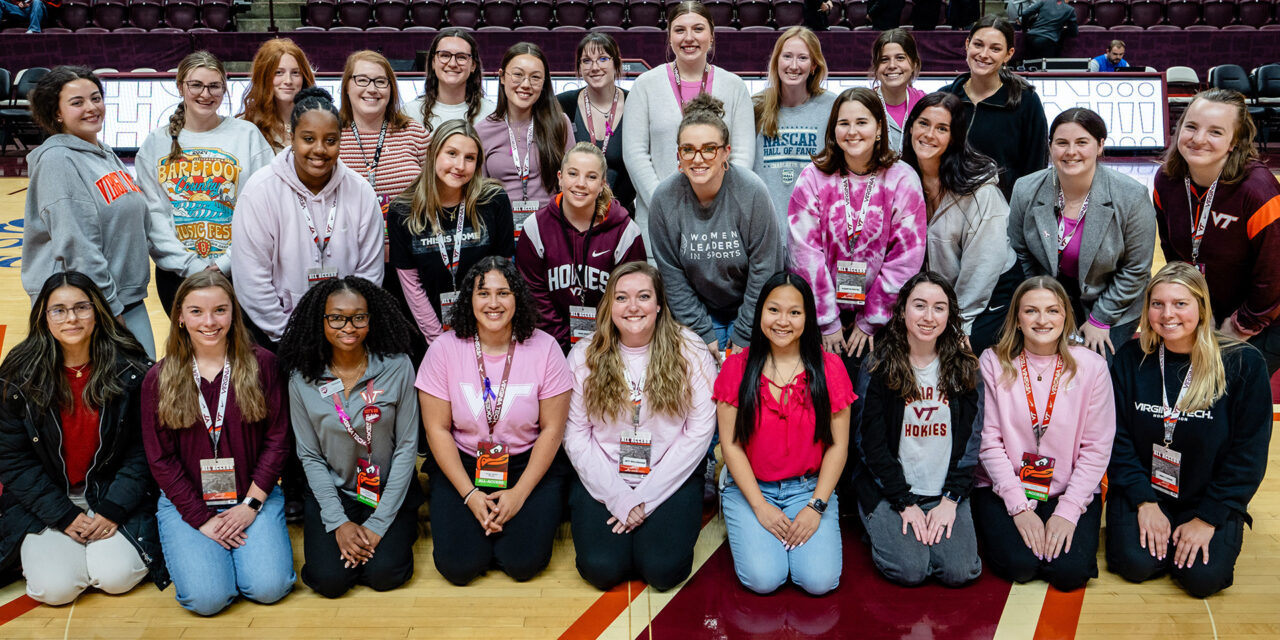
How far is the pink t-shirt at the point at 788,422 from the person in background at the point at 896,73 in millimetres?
1353

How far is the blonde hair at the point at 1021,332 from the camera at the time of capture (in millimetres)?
3193

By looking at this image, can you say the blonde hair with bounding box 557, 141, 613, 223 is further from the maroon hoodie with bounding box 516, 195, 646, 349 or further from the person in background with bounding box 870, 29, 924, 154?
the person in background with bounding box 870, 29, 924, 154

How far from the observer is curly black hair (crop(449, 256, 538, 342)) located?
3.25 metres

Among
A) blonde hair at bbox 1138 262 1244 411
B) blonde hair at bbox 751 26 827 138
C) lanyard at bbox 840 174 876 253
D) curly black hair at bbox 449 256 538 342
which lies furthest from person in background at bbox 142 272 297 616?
blonde hair at bbox 1138 262 1244 411

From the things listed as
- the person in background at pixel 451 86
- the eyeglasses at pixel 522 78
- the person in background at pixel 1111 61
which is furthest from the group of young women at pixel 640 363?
the person in background at pixel 1111 61

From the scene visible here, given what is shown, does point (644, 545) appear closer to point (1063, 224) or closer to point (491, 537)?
point (491, 537)

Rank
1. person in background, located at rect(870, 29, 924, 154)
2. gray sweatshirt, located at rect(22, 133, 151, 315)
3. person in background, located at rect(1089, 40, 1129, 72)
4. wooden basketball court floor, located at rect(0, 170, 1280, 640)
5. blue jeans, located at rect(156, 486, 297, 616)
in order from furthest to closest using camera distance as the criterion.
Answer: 1. person in background, located at rect(1089, 40, 1129, 72)
2. person in background, located at rect(870, 29, 924, 154)
3. gray sweatshirt, located at rect(22, 133, 151, 315)
4. blue jeans, located at rect(156, 486, 297, 616)
5. wooden basketball court floor, located at rect(0, 170, 1280, 640)

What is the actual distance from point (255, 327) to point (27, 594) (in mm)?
1128

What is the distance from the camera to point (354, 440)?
3199 millimetres

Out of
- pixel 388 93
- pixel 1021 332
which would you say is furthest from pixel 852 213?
pixel 388 93

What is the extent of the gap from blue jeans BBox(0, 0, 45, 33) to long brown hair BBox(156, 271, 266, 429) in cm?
1020

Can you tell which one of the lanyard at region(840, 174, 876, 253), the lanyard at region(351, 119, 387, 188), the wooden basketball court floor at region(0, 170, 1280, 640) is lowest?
the wooden basketball court floor at region(0, 170, 1280, 640)

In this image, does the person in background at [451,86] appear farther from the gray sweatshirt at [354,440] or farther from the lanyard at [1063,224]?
the lanyard at [1063,224]

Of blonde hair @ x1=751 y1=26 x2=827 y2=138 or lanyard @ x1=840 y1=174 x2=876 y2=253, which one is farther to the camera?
blonde hair @ x1=751 y1=26 x2=827 y2=138
